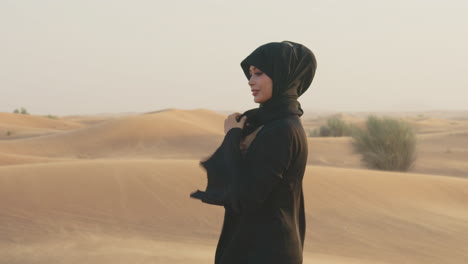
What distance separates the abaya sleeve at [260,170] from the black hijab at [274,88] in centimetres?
10

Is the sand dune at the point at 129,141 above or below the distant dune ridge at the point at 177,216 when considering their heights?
below

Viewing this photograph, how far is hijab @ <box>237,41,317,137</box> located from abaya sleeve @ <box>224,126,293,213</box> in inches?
5.3

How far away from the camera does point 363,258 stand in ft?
26.5

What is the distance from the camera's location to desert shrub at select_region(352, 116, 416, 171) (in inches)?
824

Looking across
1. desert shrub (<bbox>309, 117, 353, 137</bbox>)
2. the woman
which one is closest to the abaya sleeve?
the woman

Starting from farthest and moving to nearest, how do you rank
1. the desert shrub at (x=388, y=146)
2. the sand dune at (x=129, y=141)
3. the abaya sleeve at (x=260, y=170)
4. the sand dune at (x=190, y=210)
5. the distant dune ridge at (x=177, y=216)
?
the sand dune at (x=129, y=141)
the desert shrub at (x=388, y=146)
the sand dune at (x=190, y=210)
the distant dune ridge at (x=177, y=216)
the abaya sleeve at (x=260, y=170)

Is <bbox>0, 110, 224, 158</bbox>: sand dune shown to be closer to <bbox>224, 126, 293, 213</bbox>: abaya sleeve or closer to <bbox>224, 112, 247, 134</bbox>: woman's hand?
<bbox>224, 112, 247, 134</bbox>: woman's hand

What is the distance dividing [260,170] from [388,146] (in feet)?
63.5

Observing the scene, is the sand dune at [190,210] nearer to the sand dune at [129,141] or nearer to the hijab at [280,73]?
the hijab at [280,73]

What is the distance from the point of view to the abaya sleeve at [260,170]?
8.14ft

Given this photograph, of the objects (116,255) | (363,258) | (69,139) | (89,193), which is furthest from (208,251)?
(69,139)

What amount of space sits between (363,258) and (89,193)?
16.8ft

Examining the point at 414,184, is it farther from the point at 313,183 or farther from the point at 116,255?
the point at 116,255

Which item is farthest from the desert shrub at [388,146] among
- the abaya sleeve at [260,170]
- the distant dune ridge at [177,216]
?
the abaya sleeve at [260,170]
